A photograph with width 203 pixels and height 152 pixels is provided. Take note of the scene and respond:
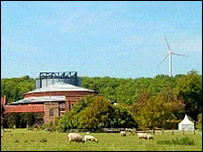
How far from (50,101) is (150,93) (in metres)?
15.6

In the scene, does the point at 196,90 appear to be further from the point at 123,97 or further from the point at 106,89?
the point at 106,89

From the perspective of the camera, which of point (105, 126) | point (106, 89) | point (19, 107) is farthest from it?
point (106, 89)

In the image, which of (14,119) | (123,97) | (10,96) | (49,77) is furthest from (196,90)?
(10,96)

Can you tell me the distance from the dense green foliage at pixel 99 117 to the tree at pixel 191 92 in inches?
806

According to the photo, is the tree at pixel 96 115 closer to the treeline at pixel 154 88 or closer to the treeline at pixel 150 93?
the treeline at pixel 150 93

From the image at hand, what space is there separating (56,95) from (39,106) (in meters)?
9.03

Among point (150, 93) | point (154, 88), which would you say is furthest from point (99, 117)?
point (154, 88)

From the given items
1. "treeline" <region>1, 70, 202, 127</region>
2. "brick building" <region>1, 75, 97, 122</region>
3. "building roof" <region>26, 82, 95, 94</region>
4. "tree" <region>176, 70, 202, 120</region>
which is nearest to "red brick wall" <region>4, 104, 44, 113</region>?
"brick building" <region>1, 75, 97, 122</region>

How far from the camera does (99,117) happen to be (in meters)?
53.8

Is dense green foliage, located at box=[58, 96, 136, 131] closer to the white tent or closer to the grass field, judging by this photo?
the white tent

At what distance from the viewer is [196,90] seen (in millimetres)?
75750

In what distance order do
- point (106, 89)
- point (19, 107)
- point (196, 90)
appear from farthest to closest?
point (106, 89)
point (19, 107)
point (196, 90)

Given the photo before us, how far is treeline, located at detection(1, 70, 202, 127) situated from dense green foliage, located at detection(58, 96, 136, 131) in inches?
79.0

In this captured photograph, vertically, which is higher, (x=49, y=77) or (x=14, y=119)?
(x=49, y=77)
